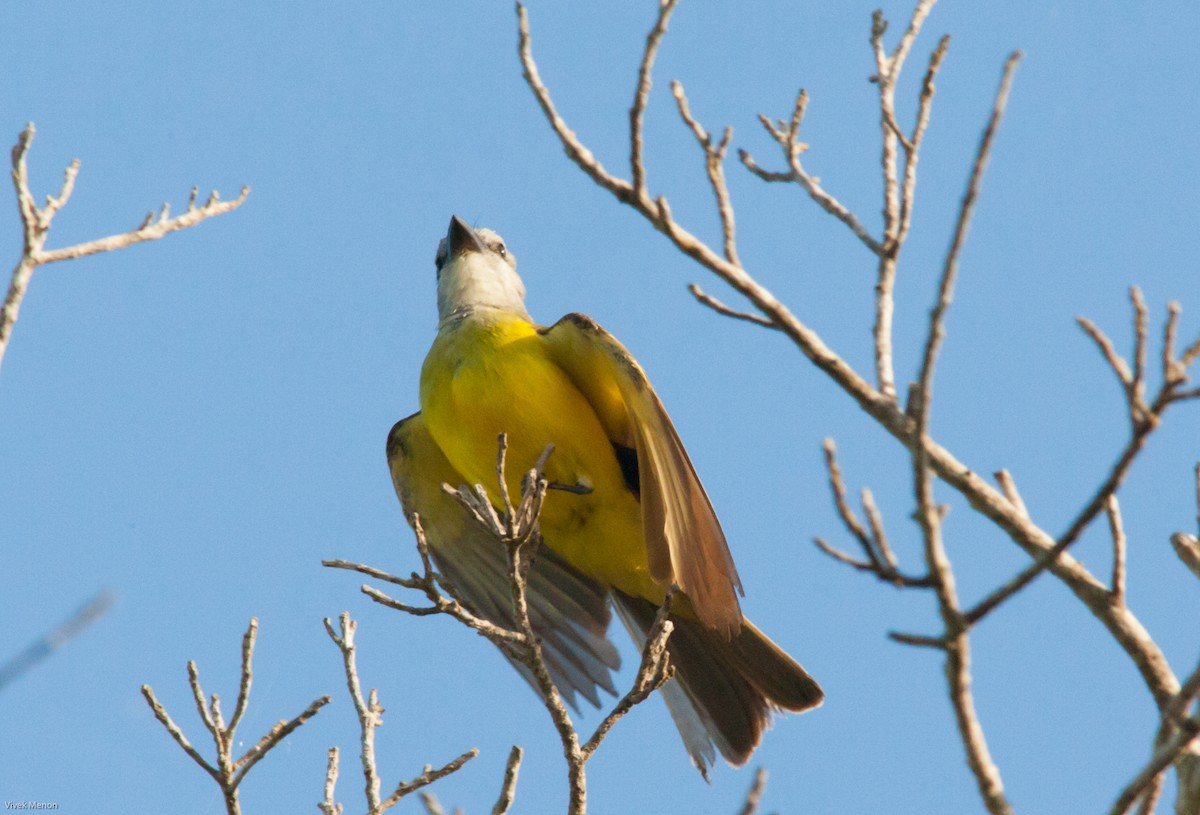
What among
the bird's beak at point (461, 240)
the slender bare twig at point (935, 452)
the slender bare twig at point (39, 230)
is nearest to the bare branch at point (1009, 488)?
the slender bare twig at point (935, 452)

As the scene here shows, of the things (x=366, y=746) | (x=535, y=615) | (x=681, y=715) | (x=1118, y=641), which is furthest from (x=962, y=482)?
(x=535, y=615)

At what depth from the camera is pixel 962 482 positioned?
339 cm

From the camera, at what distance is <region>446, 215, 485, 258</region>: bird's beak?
24.0 ft

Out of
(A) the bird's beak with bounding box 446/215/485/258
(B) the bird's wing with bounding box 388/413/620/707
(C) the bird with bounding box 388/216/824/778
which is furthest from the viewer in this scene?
(A) the bird's beak with bounding box 446/215/485/258

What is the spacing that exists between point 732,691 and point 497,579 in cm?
149

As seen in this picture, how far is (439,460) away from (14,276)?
354 centimetres

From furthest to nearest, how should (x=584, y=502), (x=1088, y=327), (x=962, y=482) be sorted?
(x=584, y=502) < (x=962, y=482) < (x=1088, y=327)

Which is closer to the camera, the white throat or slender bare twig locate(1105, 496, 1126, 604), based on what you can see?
slender bare twig locate(1105, 496, 1126, 604)

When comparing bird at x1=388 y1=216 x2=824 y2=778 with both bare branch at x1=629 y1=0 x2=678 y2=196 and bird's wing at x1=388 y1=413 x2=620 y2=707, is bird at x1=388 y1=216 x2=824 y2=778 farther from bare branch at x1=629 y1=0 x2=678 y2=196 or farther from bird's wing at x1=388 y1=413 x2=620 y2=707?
bare branch at x1=629 y1=0 x2=678 y2=196

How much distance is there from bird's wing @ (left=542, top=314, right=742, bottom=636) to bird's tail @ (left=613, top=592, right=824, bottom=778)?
115 centimetres

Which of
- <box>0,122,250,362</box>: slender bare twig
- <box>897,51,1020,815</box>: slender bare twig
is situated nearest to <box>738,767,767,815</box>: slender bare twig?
<box>897,51,1020,815</box>: slender bare twig

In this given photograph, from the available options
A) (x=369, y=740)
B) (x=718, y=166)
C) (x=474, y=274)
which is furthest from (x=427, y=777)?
(x=474, y=274)

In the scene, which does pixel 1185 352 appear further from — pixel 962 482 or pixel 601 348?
pixel 601 348

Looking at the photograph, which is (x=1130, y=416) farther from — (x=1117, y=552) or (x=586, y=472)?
(x=586, y=472)
